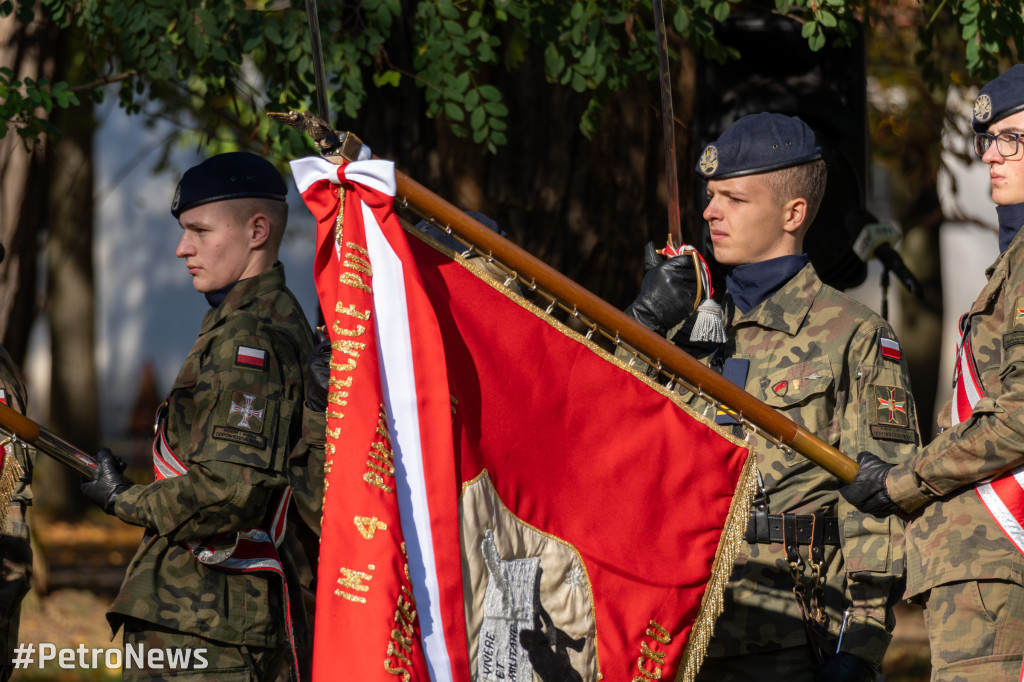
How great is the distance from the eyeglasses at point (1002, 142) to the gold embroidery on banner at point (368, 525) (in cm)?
188

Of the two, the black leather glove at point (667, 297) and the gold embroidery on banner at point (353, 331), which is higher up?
the black leather glove at point (667, 297)

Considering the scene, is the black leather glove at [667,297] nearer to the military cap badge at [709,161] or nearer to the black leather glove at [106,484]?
the military cap badge at [709,161]

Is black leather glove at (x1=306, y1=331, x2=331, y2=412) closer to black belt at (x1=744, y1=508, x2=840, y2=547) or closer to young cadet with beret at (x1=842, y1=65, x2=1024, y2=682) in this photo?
black belt at (x1=744, y1=508, x2=840, y2=547)

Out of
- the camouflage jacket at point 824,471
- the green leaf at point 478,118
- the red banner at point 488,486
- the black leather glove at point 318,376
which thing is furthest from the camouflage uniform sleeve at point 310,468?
the green leaf at point 478,118

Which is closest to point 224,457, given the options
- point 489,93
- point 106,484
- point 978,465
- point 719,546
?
point 106,484

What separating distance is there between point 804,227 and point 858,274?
5.98 ft

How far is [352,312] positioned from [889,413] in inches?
60.4

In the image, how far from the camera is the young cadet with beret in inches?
131

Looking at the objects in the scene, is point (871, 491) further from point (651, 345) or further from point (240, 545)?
point (240, 545)

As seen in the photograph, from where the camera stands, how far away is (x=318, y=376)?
12.6ft

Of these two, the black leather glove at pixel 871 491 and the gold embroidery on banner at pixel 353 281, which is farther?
the black leather glove at pixel 871 491

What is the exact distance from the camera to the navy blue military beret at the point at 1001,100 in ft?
11.6

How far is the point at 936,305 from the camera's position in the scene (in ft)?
36.8

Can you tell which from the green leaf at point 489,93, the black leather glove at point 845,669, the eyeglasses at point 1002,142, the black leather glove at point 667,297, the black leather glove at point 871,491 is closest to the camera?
the black leather glove at point 871,491
